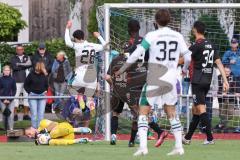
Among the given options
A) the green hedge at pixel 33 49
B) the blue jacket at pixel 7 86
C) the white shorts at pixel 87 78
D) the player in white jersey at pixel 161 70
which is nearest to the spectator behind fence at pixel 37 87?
the blue jacket at pixel 7 86

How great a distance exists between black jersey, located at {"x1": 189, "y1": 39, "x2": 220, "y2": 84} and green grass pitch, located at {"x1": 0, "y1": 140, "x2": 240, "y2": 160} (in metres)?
1.24

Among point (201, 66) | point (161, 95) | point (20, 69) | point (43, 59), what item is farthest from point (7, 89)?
point (161, 95)

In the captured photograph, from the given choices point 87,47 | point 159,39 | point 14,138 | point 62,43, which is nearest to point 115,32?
point 87,47

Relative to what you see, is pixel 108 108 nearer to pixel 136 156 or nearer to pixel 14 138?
pixel 14 138

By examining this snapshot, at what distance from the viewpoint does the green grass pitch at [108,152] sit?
14.0 metres

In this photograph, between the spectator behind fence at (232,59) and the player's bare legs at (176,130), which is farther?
the spectator behind fence at (232,59)

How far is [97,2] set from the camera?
28.9 metres

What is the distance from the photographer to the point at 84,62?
19.8 m

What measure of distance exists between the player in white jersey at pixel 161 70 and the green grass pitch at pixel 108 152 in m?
0.42

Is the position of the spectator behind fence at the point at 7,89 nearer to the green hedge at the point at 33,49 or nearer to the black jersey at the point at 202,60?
the green hedge at the point at 33,49

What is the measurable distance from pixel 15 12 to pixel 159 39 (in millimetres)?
16553

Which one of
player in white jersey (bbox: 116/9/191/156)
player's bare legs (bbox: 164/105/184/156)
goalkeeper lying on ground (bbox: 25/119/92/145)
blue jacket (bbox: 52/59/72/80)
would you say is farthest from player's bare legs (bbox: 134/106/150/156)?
blue jacket (bbox: 52/59/72/80)

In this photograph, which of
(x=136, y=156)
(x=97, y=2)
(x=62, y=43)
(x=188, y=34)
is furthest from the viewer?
(x=62, y=43)

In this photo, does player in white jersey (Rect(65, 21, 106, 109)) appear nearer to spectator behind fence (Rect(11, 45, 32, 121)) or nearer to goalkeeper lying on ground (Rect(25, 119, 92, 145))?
goalkeeper lying on ground (Rect(25, 119, 92, 145))
